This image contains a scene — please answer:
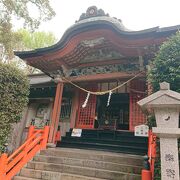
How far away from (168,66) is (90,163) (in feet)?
11.9

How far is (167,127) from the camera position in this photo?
3.52 meters

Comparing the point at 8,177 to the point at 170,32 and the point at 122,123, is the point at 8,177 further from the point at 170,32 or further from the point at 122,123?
the point at 122,123

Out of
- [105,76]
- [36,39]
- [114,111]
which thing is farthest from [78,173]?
[36,39]

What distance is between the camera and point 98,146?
7867mm

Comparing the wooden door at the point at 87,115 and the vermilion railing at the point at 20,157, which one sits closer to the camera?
the vermilion railing at the point at 20,157

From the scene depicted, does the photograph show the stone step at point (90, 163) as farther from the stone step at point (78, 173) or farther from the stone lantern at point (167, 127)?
the stone lantern at point (167, 127)

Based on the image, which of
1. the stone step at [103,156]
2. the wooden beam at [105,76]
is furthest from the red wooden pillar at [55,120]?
Result: the stone step at [103,156]

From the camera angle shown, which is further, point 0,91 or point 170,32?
point 170,32

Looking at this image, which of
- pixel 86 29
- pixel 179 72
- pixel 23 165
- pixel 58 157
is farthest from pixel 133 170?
pixel 86 29

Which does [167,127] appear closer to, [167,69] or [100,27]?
[167,69]

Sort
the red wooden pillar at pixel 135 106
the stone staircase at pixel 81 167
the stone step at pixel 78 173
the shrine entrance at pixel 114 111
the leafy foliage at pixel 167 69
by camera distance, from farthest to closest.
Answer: the shrine entrance at pixel 114 111
the red wooden pillar at pixel 135 106
the stone staircase at pixel 81 167
the stone step at pixel 78 173
the leafy foliage at pixel 167 69

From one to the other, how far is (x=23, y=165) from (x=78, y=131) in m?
3.29

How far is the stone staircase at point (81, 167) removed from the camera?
5379mm

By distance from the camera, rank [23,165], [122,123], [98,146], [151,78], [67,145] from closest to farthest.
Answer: [151,78]
[23,165]
[98,146]
[67,145]
[122,123]
